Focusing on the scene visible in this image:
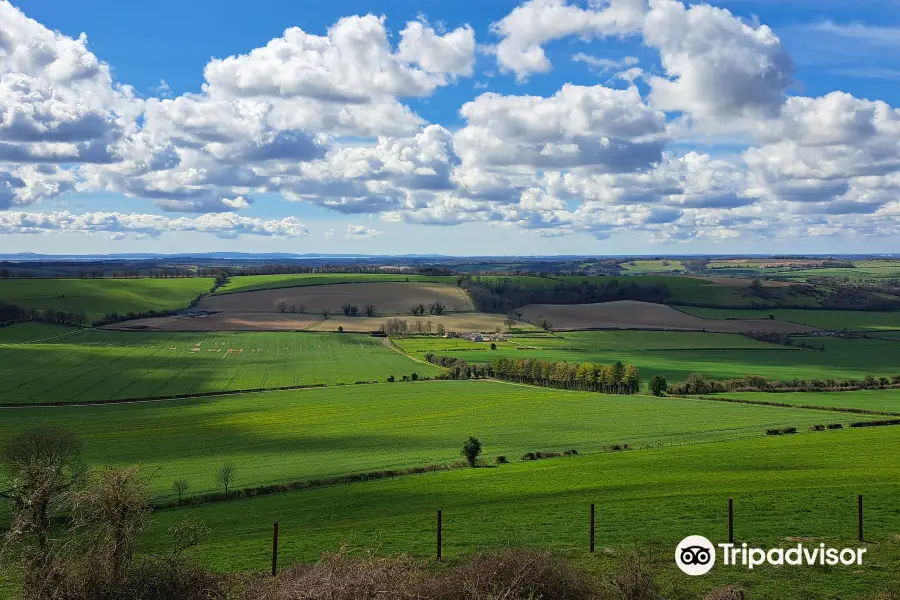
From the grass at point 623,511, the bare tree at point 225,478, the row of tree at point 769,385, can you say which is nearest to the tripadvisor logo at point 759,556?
the grass at point 623,511

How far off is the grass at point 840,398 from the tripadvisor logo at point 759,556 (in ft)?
165

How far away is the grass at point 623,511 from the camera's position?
61.8 ft

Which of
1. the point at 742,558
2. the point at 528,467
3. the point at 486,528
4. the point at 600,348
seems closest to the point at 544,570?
the point at 742,558

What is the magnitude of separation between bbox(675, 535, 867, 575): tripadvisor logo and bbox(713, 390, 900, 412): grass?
165 feet

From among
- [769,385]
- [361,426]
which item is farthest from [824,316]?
[361,426]

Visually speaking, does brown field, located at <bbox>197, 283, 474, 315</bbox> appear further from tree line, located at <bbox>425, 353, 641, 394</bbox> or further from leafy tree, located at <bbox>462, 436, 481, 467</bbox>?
leafy tree, located at <bbox>462, 436, 481, 467</bbox>

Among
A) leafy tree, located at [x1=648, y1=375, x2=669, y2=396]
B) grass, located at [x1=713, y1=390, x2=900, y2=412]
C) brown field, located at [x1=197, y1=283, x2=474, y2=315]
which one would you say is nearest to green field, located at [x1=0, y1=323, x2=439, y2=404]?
leafy tree, located at [x1=648, y1=375, x2=669, y2=396]

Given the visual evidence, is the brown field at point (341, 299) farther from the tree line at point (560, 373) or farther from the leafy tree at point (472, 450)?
the leafy tree at point (472, 450)

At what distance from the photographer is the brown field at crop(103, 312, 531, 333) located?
468ft

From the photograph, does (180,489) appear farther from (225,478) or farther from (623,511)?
(623,511)

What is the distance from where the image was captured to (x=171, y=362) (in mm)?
104812

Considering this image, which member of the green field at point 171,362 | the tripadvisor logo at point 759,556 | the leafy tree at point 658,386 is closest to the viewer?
the tripadvisor logo at point 759,556

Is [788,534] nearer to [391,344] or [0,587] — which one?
[0,587]

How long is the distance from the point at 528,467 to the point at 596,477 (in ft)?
19.1
